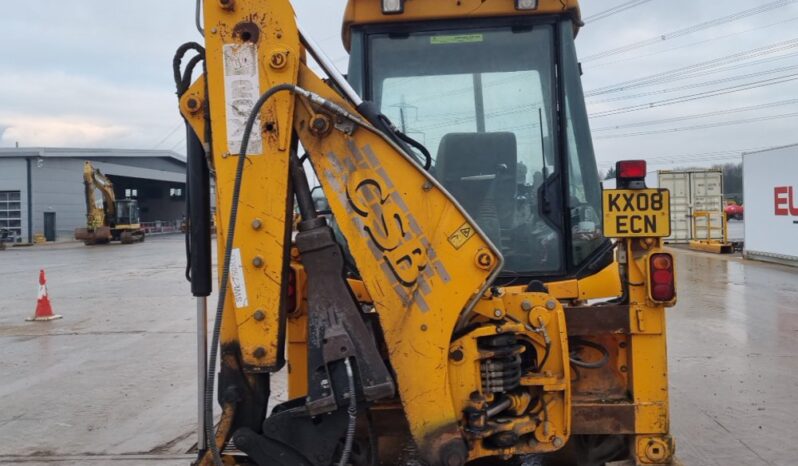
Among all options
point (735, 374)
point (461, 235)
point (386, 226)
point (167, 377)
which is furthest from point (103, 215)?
point (461, 235)

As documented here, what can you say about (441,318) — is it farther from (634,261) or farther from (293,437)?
(634,261)

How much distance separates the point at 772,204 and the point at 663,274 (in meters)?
16.7

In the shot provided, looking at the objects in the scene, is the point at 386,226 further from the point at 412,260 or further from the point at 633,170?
the point at 633,170

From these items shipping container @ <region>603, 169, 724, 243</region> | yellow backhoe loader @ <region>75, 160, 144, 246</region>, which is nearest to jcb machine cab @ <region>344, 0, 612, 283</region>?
shipping container @ <region>603, 169, 724, 243</region>

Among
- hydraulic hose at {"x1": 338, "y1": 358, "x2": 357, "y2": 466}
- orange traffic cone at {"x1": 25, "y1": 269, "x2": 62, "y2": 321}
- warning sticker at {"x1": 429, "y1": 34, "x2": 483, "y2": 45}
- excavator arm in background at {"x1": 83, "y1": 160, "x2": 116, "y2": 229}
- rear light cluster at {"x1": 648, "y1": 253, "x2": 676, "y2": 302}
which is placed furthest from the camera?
excavator arm in background at {"x1": 83, "y1": 160, "x2": 116, "y2": 229}

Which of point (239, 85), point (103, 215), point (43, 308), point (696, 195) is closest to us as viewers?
point (239, 85)

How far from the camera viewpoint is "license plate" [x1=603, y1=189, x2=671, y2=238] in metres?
3.21

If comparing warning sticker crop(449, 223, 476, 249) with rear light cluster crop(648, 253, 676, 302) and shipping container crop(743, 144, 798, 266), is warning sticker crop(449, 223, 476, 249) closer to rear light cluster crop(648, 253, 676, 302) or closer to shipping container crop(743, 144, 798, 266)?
rear light cluster crop(648, 253, 676, 302)

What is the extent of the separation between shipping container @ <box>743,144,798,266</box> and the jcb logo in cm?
1647

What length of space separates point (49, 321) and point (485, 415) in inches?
415

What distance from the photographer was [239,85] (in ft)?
9.43

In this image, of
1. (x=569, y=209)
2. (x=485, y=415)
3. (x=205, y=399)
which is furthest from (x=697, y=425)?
(x=205, y=399)

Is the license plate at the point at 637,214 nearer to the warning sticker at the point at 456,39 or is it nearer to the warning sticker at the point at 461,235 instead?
the warning sticker at the point at 461,235

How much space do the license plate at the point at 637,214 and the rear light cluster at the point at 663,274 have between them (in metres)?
0.11
